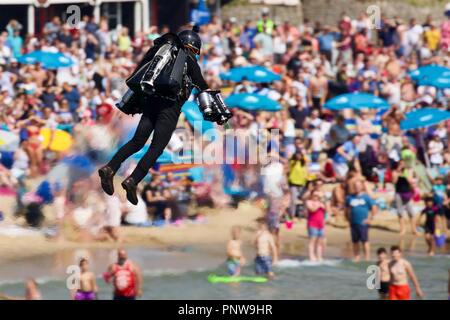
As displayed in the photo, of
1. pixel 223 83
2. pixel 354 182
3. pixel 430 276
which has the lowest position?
pixel 430 276

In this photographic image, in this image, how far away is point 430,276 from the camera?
38.5m

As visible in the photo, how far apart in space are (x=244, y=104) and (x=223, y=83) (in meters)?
4.68

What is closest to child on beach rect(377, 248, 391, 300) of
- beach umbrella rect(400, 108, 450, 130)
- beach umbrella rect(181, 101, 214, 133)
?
beach umbrella rect(400, 108, 450, 130)

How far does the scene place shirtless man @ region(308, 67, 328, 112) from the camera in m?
38.2

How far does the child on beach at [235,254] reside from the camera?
1412 inches

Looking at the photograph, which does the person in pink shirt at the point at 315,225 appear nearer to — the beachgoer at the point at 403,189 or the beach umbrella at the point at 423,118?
the beachgoer at the point at 403,189

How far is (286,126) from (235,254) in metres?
3.46

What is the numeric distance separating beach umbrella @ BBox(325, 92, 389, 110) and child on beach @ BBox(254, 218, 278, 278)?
137 inches

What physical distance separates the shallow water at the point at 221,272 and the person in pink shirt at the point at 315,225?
0.34 m

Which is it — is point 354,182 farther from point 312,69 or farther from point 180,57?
point 180,57

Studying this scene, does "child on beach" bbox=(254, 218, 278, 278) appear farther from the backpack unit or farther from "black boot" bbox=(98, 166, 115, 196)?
the backpack unit

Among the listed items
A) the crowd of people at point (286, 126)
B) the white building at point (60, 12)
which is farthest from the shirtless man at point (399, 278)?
the white building at point (60, 12)
